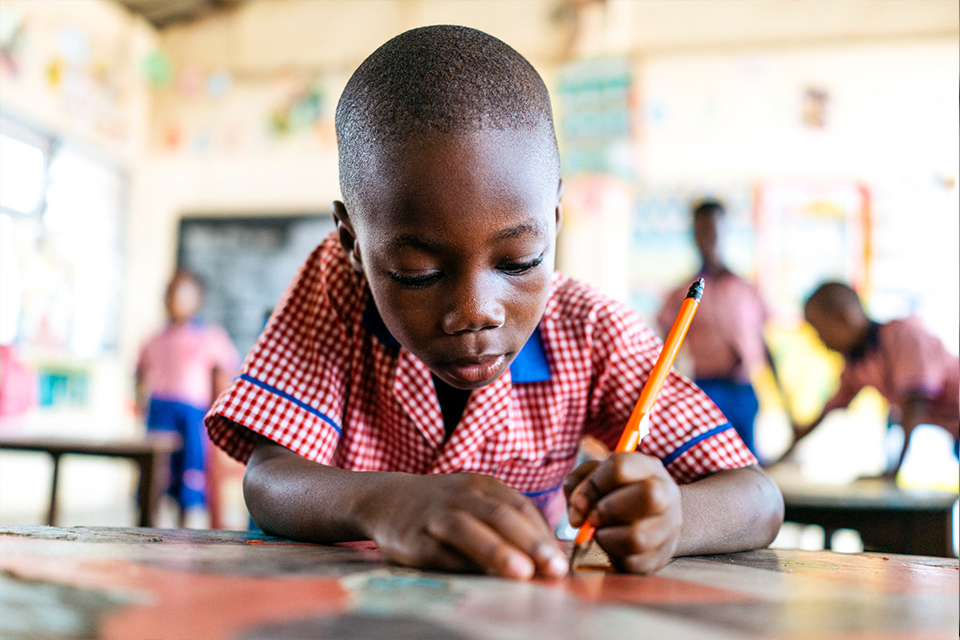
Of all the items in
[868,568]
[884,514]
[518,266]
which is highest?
[518,266]

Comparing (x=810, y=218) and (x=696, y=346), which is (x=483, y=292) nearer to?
(x=696, y=346)

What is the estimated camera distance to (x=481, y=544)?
427 millimetres

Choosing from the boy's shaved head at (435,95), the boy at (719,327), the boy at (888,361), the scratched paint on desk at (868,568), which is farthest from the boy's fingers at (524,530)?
the boy at (719,327)

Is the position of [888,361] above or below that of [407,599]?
above

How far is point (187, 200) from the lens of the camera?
16.3 ft

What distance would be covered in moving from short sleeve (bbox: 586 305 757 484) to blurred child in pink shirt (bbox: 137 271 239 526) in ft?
10.3

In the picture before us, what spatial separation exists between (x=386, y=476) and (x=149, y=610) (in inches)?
8.7

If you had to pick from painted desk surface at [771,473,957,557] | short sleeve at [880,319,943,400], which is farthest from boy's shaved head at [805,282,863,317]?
painted desk surface at [771,473,957,557]

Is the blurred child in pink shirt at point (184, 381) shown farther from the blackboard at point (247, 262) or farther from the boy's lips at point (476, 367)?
the boy's lips at point (476, 367)

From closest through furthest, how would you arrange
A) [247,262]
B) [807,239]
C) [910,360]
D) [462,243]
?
[462,243] < [910,360] < [807,239] < [247,262]

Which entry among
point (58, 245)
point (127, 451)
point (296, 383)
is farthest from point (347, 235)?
point (58, 245)

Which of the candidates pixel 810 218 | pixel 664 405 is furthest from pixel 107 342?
pixel 664 405

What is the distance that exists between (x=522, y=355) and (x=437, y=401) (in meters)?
0.10

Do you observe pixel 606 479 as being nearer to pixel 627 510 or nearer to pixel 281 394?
pixel 627 510
